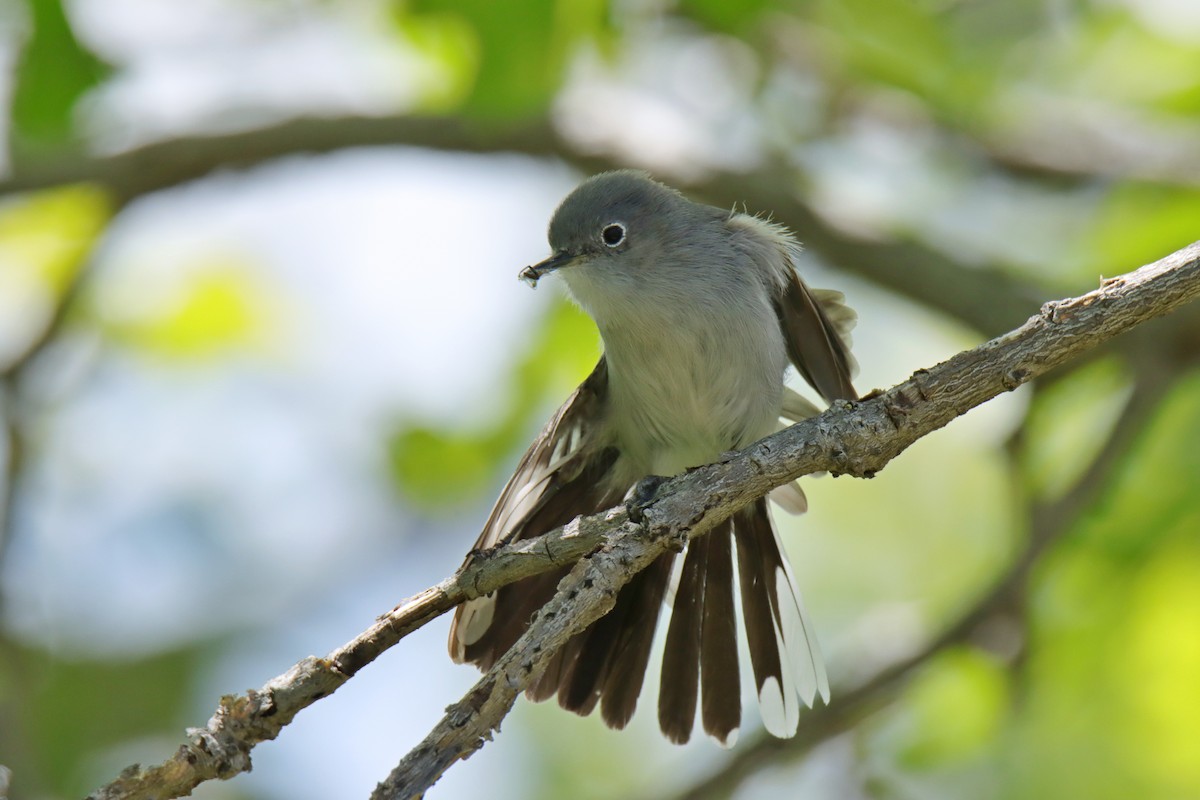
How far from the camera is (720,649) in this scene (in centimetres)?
423

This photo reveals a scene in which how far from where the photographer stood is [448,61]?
20.2 ft

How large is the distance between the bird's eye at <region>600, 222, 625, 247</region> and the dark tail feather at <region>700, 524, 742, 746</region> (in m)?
1.18

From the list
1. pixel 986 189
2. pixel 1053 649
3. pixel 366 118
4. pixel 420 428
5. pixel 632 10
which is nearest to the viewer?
pixel 632 10

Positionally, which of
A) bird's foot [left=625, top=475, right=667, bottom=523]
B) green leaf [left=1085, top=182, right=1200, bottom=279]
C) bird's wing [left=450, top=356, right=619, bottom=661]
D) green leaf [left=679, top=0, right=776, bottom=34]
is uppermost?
green leaf [left=679, top=0, right=776, bottom=34]

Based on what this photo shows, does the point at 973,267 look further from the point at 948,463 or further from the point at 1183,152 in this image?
the point at 948,463

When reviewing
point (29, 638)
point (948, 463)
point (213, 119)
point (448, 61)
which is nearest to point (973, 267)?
point (948, 463)

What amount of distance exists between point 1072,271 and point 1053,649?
1972mm

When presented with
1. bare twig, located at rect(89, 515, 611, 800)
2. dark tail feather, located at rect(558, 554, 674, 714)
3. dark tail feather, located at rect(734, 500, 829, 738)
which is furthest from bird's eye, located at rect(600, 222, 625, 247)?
bare twig, located at rect(89, 515, 611, 800)

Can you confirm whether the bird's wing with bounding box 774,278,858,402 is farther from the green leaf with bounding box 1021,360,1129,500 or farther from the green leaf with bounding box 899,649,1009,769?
the green leaf with bounding box 899,649,1009,769

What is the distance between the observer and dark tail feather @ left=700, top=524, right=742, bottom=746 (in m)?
4.11

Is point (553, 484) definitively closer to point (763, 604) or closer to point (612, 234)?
point (763, 604)

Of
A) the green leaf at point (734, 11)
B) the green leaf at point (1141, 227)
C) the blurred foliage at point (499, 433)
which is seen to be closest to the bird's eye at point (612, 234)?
the green leaf at point (734, 11)

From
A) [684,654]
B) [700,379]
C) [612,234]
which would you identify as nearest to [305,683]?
[684,654]

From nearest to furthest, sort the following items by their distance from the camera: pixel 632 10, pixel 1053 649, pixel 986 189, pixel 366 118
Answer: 1. pixel 632 10
2. pixel 1053 649
3. pixel 366 118
4. pixel 986 189
